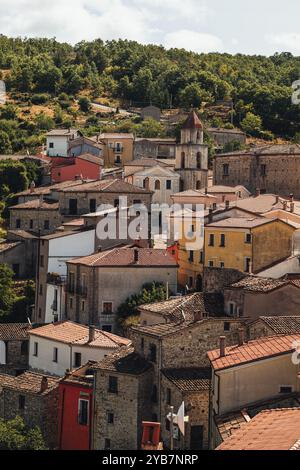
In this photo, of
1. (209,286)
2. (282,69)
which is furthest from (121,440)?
(282,69)

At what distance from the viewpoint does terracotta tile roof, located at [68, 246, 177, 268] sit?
49.2 metres

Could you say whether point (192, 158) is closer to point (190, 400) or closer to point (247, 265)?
point (247, 265)

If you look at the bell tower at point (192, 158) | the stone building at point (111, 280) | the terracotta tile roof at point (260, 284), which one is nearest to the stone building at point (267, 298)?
the terracotta tile roof at point (260, 284)

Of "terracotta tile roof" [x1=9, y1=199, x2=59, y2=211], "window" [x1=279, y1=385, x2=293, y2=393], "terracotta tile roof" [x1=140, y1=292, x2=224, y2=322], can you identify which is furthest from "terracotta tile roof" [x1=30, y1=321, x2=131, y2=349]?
"terracotta tile roof" [x1=9, y1=199, x2=59, y2=211]

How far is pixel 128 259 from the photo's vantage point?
49.8 metres

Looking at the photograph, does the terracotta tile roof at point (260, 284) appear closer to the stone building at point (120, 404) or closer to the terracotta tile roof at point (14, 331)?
the stone building at point (120, 404)

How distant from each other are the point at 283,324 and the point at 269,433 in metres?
13.9

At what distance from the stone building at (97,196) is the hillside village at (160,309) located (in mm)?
87

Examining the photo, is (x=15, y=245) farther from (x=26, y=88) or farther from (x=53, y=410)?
(x=26, y=88)

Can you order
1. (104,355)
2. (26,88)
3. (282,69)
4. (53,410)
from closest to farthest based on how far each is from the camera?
(53,410) → (104,355) → (26,88) → (282,69)

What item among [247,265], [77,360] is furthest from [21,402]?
[247,265]

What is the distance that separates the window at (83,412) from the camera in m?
37.3

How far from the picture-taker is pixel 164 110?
122938 millimetres

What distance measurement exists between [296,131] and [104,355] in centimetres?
6916
